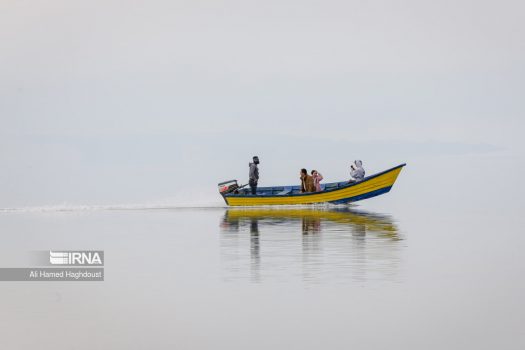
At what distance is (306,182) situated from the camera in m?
48.1

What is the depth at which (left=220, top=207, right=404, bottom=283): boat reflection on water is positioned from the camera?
23.0 m

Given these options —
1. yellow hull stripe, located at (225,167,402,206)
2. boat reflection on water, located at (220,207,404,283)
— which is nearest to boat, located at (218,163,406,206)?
yellow hull stripe, located at (225,167,402,206)

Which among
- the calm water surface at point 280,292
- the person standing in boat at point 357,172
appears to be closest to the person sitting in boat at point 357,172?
the person standing in boat at point 357,172

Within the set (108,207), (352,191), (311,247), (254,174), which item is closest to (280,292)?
(311,247)

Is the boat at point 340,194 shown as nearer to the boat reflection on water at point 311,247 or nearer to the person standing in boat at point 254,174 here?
the person standing in boat at point 254,174

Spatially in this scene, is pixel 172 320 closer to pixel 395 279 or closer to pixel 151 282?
pixel 151 282

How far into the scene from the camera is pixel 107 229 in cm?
3972

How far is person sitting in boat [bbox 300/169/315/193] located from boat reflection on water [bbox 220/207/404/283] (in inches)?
131

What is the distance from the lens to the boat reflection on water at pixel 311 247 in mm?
23000

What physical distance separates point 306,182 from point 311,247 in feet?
64.2

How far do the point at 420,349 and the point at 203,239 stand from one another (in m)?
18.7

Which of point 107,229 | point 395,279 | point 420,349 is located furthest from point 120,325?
point 107,229

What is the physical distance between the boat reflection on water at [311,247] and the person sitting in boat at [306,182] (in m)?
3.33

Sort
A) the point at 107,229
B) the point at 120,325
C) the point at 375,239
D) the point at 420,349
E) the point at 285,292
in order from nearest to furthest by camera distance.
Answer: the point at 420,349
the point at 120,325
the point at 285,292
the point at 375,239
the point at 107,229
